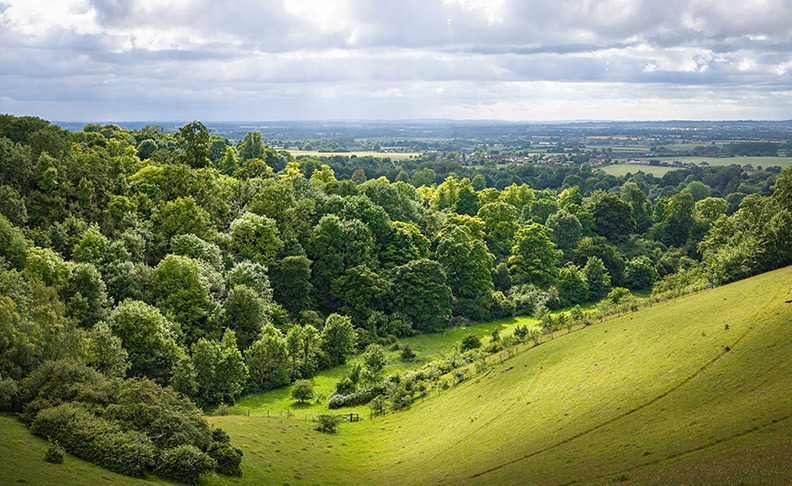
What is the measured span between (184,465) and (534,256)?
90.0 meters

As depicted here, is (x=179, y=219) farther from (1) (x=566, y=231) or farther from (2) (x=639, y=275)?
(2) (x=639, y=275)

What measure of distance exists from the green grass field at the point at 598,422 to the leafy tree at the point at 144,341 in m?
11.4

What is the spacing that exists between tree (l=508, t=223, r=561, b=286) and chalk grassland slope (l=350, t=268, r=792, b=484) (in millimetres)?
51089

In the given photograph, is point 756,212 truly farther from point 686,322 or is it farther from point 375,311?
point 375,311

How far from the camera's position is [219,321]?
68.6 m

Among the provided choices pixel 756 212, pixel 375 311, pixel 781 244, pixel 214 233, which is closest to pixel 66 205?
pixel 214 233

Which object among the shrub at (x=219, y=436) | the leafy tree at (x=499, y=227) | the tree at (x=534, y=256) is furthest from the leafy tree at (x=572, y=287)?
the shrub at (x=219, y=436)

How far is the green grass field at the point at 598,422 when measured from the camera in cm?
3111

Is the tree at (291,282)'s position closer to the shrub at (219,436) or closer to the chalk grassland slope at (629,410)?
the chalk grassland slope at (629,410)

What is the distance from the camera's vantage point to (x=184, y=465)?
1405 inches

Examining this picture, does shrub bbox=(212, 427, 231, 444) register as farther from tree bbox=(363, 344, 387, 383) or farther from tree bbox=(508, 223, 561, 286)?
tree bbox=(508, 223, 561, 286)

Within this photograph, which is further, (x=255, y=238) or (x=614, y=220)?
(x=614, y=220)

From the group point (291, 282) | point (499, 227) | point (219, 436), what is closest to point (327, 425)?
point (219, 436)

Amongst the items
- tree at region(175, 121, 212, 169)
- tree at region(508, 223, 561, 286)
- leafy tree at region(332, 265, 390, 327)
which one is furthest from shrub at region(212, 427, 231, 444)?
tree at region(508, 223, 561, 286)
